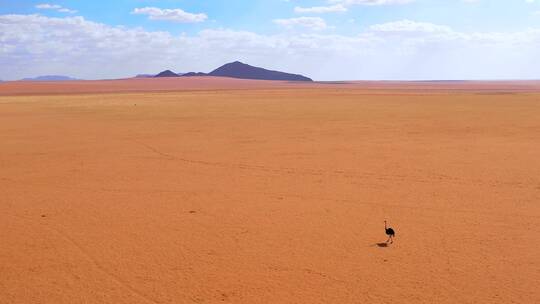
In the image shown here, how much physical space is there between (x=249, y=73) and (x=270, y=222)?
152591 mm

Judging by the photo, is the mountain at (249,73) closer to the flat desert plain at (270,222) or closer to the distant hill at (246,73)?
the distant hill at (246,73)

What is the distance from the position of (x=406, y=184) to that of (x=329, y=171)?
1.75 m

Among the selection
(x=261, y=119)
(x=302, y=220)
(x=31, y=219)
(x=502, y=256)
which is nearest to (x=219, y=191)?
(x=302, y=220)

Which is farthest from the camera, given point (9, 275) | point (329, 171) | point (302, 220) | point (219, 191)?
point (329, 171)

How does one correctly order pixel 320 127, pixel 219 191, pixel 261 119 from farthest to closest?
pixel 261 119 → pixel 320 127 → pixel 219 191

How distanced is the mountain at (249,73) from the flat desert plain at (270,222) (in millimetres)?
142832

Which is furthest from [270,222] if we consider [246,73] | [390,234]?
[246,73]

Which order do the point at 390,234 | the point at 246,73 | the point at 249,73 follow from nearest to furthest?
the point at 390,234 → the point at 249,73 → the point at 246,73

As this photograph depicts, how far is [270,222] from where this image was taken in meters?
7.07

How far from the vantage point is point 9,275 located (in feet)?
17.4

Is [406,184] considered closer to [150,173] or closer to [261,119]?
[150,173]

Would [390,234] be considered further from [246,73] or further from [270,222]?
[246,73]

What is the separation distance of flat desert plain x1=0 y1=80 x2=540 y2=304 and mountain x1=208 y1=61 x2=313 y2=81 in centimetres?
14283

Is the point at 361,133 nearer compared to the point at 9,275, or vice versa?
the point at 9,275
